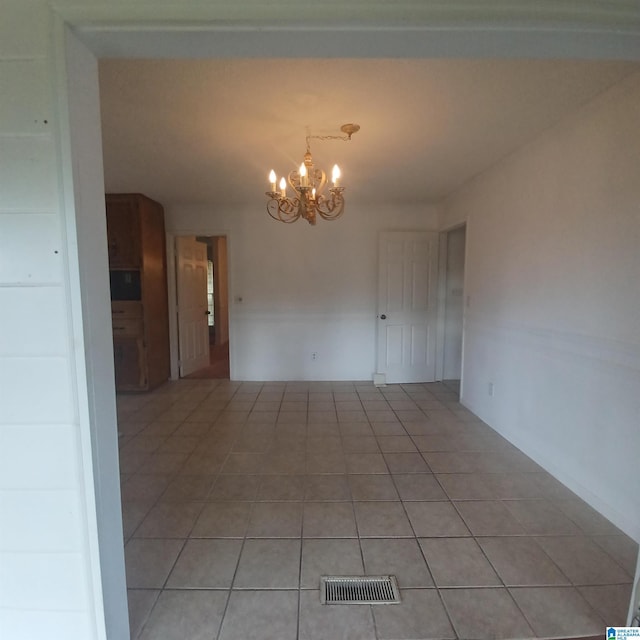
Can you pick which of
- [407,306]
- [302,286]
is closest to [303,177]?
[302,286]

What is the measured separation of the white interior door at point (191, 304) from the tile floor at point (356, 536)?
198 cm

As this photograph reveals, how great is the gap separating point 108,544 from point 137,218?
377 centimetres

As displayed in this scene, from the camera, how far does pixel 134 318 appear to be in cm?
415

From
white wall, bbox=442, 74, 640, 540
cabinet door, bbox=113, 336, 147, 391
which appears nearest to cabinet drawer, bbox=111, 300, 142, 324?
cabinet door, bbox=113, 336, 147, 391

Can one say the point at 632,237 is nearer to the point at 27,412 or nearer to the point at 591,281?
the point at 591,281

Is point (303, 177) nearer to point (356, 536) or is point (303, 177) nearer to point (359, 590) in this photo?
point (356, 536)

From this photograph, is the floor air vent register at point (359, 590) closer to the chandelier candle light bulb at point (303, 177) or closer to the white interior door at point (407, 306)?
the chandelier candle light bulb at point (303, 177)

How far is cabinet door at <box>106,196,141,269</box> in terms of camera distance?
398cm

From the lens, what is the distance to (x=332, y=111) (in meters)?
2.10

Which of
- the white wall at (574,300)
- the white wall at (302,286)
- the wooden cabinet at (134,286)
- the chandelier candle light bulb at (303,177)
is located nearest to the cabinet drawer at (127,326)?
the wooden cabinet at (134,286)

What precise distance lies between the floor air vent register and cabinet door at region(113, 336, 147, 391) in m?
3.50

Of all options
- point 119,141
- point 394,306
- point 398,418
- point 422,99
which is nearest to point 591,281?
point 422,99

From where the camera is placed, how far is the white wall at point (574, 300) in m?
1.82

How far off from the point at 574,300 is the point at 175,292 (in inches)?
176
